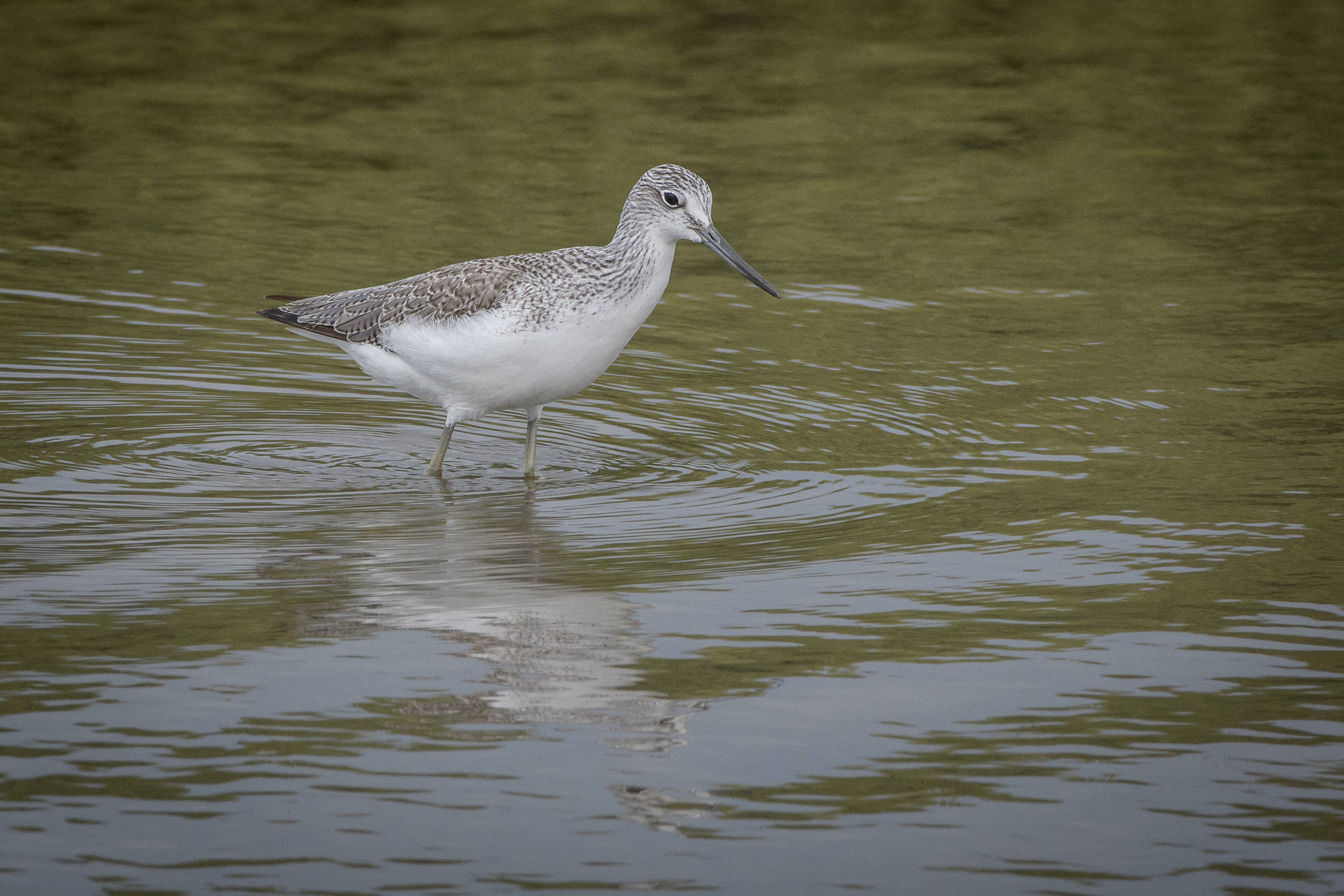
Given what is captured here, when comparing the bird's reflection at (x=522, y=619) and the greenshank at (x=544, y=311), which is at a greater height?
the greenshank at (x=544, y=311)

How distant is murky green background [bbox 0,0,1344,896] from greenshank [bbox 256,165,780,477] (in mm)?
645

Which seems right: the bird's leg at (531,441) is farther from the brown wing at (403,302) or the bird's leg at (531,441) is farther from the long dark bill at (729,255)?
the long dark bill at (729,255)

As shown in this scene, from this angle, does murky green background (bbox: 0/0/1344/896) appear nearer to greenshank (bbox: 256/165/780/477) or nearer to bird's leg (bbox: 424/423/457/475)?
bird's leg (bbox: 424/423/457/475)

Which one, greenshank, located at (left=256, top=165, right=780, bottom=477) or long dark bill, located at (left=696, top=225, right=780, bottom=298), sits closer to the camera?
greenshank, located at (left=256, top=165, right=780, bottom=477)

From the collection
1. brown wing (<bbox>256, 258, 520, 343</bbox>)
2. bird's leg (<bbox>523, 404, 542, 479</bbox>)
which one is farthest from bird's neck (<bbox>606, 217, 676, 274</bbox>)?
bird's leg (<bbox>523, 404, 542, 479</bbox>)

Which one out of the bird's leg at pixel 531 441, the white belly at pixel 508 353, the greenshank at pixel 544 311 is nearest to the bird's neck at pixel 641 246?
the greenshank at pixel 544 311

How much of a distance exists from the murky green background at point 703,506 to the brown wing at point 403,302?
76 cm

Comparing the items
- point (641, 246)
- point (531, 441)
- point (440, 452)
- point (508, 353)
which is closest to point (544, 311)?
point (508, 353)

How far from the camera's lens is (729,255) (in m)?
10.3

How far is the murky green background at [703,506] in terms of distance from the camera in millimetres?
6035

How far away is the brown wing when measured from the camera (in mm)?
10211

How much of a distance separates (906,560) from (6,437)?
18.7 ft

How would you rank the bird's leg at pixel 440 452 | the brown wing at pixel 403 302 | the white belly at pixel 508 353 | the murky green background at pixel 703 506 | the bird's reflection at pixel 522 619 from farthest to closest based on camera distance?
the bird's leg at pixel 440 452 → the brown wing at pixel 403 302 → the white belly at pixel 508 353 → the bird's reflection at pixel 522 619 → the murky green background at pixel 703 506

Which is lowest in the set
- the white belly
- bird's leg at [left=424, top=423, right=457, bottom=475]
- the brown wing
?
bird's leg at [left=424, top=423, right=457, bottom=475]
